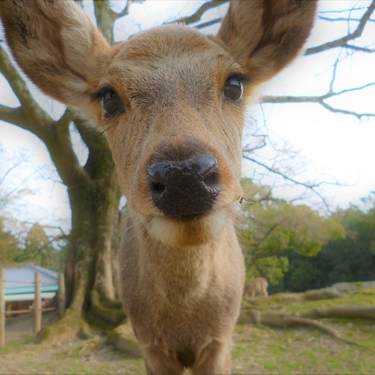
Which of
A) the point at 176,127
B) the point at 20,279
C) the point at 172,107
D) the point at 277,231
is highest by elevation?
the point at 172,107

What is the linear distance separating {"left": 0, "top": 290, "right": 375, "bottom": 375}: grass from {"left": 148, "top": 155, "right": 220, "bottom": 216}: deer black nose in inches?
39.9

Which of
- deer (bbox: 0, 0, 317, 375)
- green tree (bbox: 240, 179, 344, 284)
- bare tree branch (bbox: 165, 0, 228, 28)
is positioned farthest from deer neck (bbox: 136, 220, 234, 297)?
bare tree branch (bbox: 165, 0, 228, 28)

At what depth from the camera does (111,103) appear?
1639 millimetres

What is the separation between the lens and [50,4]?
64.1 inches

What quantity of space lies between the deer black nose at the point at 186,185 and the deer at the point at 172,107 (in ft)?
0.19

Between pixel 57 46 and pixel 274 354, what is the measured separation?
2045mm

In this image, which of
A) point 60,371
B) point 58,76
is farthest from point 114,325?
point 58,76

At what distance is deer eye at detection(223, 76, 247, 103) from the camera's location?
1.59 m

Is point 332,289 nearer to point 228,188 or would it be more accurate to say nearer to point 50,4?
point 228,188

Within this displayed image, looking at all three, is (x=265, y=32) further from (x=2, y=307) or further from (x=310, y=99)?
(x=2, y=307)

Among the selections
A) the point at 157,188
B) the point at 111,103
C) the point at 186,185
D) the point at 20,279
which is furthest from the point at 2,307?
the point at 186,185

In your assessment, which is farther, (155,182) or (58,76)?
(58,76)

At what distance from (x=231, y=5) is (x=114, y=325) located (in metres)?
3.44

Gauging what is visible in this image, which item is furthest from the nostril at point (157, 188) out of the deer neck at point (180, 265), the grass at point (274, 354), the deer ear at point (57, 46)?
the grass at point (274, 354)
